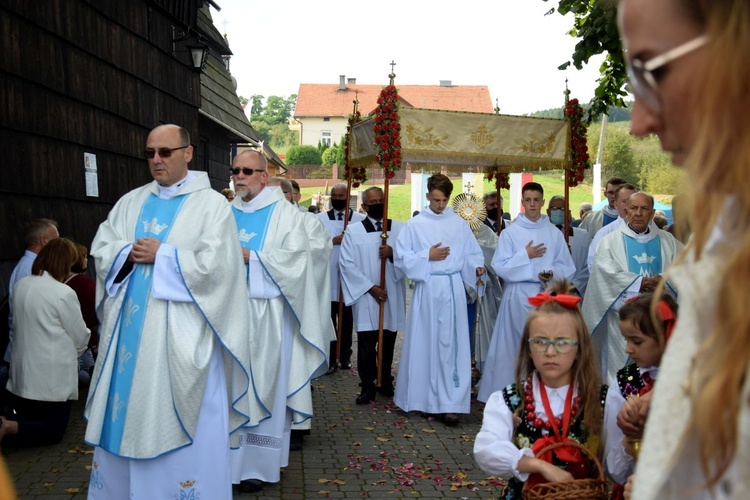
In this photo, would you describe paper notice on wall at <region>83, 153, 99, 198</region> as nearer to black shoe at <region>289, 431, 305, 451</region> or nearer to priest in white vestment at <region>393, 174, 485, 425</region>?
priest in white vestment at <region>393, 174, 485, 425</region>

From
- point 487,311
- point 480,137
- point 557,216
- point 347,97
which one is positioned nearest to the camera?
point 480,137

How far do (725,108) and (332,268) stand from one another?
10.7 metres

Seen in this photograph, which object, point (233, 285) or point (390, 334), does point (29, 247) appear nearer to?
point (233, 285)

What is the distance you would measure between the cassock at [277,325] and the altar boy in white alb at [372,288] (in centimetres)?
268

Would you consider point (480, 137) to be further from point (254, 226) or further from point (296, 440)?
point (296, 440)

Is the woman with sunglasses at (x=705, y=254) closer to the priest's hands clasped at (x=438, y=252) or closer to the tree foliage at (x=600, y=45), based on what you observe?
the tree foliage at (x=600, y=45)

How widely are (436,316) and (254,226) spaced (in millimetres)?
2795

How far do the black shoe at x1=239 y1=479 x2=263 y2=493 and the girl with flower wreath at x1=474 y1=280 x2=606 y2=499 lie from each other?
308 cm

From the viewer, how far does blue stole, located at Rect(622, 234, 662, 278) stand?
7720 mm

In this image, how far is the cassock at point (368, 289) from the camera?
9.60m

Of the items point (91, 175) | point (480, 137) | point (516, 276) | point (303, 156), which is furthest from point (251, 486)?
point (303, 156)

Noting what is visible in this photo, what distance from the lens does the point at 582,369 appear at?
3541mm

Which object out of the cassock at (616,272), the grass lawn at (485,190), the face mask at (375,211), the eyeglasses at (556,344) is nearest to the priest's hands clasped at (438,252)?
the face mask at (375,211)

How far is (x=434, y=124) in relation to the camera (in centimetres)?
964
